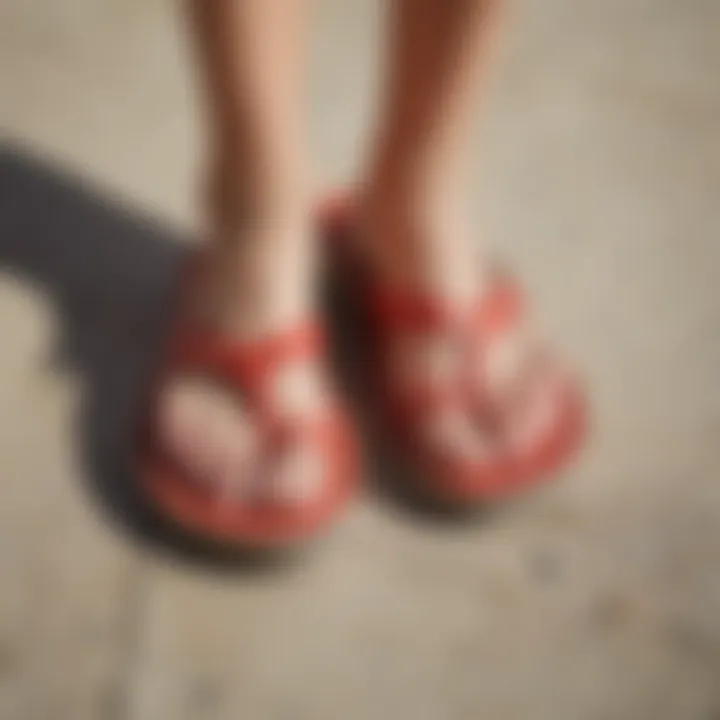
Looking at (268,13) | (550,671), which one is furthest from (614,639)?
(268,13)

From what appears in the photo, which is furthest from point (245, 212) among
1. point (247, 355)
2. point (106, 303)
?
point (106, 303)

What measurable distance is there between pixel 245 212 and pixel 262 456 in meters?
0.15

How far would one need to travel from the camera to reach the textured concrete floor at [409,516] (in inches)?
25.9

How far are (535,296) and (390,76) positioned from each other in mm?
230

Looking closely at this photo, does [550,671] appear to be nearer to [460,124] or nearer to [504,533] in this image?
[504,533]

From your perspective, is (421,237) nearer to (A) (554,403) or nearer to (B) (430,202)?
(B) (430,202)

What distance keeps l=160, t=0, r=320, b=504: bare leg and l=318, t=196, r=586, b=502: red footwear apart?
0.18 feet

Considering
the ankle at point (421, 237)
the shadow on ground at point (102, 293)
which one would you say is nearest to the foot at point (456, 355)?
the ankle at point (421, 237)

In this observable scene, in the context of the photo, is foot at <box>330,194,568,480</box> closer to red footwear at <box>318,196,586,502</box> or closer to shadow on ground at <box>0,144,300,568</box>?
red footwear at <box>318,196,586,502</box>

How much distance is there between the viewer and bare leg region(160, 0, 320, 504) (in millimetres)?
588

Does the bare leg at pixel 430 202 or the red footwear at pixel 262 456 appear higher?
the bare leg at pixel 430 202

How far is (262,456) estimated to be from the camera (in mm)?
682

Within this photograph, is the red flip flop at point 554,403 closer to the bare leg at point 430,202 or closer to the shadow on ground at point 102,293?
the bare leg at point 430,202

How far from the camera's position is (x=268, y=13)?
575 mm
